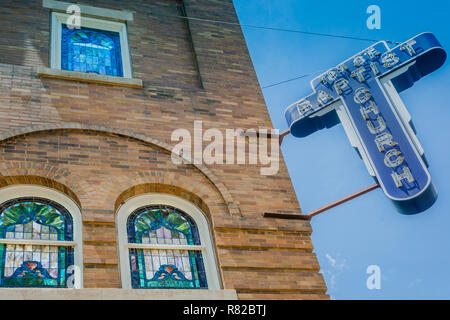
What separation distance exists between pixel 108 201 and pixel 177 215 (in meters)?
1.07

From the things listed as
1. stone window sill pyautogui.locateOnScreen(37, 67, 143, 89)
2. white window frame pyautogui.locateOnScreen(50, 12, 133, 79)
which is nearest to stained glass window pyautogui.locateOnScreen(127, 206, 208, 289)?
stone window sill pyautogui.locateOnScreen(37, 67, 143, 89)

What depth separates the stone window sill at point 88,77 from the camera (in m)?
9.48

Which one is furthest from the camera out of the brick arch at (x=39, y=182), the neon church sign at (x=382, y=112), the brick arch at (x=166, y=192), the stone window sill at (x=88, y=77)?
the neon church sign at (x=382, y=112)

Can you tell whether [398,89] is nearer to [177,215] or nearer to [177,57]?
[177,57]

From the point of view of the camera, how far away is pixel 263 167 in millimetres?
9273

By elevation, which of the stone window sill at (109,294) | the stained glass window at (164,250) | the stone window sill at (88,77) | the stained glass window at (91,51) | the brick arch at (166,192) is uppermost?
the stained glass window at (91,51)

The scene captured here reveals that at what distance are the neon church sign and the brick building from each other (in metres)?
1.86

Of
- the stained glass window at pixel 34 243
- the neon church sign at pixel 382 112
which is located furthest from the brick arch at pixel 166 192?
the neon church sign at pixel 382 112

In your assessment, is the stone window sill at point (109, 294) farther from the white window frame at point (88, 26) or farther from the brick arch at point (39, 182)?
the white window frame at point (88, 26)

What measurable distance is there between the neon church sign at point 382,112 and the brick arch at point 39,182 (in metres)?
5.07

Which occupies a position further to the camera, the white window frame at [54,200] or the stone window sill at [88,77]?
the stone window sill at [88,77]

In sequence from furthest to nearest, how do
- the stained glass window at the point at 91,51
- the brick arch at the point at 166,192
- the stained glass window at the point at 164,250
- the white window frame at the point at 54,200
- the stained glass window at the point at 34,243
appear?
the stained glass window at the point at 91,51, the brick arch at the point at 166,192, the stained glass window at the point at 164,250, the white window frame at the point at 54,200, the stained glass window at the point at 34,243

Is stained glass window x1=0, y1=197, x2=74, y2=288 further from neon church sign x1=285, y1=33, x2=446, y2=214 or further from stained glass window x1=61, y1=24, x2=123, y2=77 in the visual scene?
neon church sign x1=285, y1=33, x2=446, y2=214
